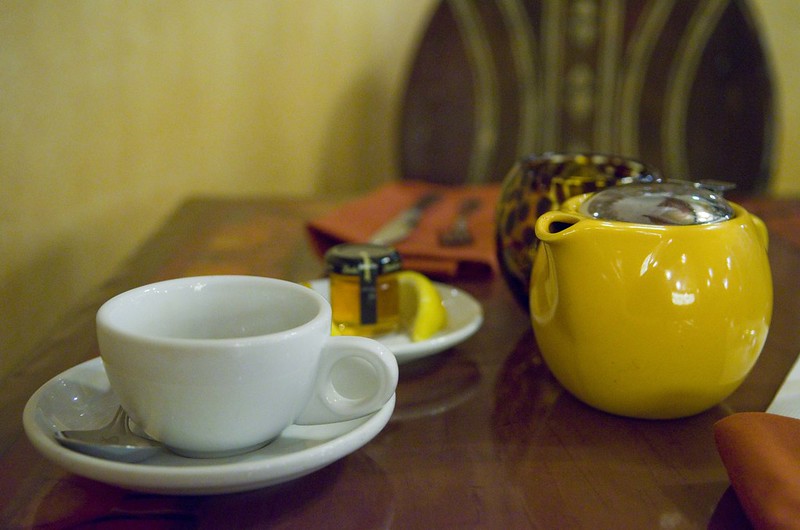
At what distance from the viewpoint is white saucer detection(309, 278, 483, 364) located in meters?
0.45

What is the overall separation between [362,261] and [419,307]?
53 millimetres

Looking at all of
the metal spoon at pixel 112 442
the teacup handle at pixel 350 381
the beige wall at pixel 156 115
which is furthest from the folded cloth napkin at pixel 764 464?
the beige wall at pixel 156 115

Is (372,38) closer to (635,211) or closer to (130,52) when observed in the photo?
(130,52)

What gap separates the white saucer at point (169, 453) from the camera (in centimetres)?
28

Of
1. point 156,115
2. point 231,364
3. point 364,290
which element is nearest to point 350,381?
point 231,364

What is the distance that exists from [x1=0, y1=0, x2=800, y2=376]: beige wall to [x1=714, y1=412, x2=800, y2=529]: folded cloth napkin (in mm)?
599

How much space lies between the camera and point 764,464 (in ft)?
0.99

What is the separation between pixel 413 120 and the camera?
1.30 meters

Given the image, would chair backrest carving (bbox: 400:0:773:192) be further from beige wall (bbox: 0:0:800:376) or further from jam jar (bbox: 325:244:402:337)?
jam jar (bbox: 325:244:402:337)

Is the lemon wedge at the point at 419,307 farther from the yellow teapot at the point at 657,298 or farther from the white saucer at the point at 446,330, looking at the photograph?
the yellow teapot at the point at 657,298

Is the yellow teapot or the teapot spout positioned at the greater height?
the teapot spout

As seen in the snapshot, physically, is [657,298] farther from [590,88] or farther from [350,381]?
[590,88]

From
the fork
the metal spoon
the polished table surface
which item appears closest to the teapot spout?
the polished table surface

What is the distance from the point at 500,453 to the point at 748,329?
0.15 m
